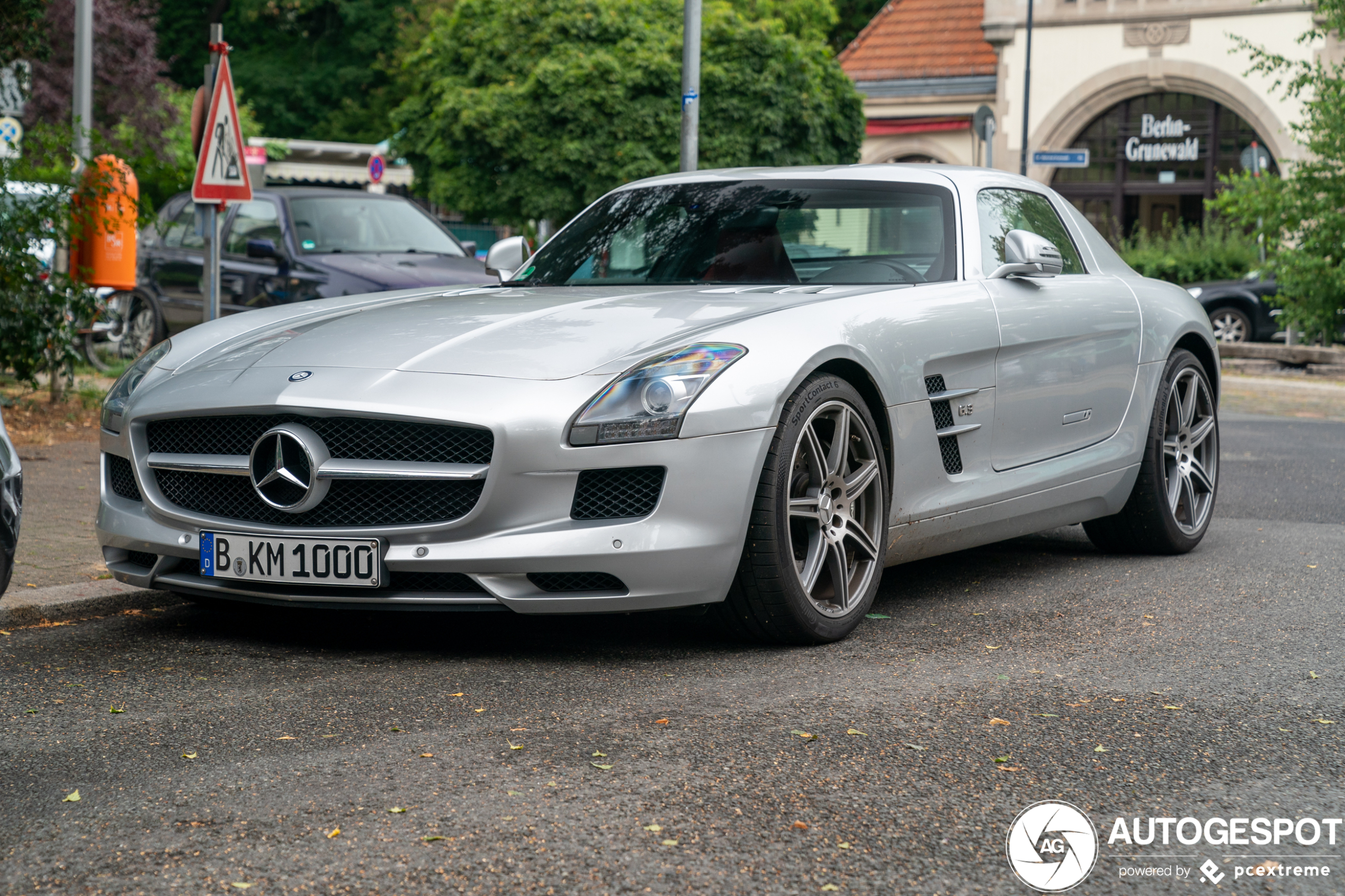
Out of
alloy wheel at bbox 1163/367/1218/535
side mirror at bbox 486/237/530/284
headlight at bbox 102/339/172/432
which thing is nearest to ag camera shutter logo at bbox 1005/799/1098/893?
headlight at bbox 102/339/172/432

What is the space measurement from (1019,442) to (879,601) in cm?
74

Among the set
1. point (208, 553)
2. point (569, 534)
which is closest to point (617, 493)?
point (569, 534)

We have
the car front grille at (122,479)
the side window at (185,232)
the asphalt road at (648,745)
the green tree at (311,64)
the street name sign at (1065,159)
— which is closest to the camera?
the asphalt road at (648,745)

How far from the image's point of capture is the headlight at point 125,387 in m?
5.07

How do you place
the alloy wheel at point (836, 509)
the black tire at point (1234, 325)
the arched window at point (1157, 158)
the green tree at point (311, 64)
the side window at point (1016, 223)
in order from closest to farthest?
the alloy wheel at point (836, 509) → the side window at point (1016, 223) → the black tire at point (1234, 325) → the arched window at point (1157, 158) → the green tree at point (311, 64)

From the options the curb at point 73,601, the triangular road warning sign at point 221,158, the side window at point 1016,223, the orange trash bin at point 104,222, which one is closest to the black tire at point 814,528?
the side window at point 1016,223

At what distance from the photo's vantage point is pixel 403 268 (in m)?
13.5

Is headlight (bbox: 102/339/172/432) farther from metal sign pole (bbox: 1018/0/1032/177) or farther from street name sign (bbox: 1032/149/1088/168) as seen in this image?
metal sign pole (bbox: 1018/0/1032/177)

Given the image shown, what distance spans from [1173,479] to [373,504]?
11.9 feet

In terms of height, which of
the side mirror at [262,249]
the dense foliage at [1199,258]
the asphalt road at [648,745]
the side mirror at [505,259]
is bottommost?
the asphalt road at [648,745]

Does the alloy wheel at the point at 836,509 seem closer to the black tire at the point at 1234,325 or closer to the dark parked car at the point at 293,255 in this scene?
the dark parked car at the point at 293,255

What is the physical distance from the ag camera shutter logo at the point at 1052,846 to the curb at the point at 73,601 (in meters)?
3.29

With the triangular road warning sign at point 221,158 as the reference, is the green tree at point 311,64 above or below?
above

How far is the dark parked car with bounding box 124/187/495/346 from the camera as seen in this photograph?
1348 centimetres
